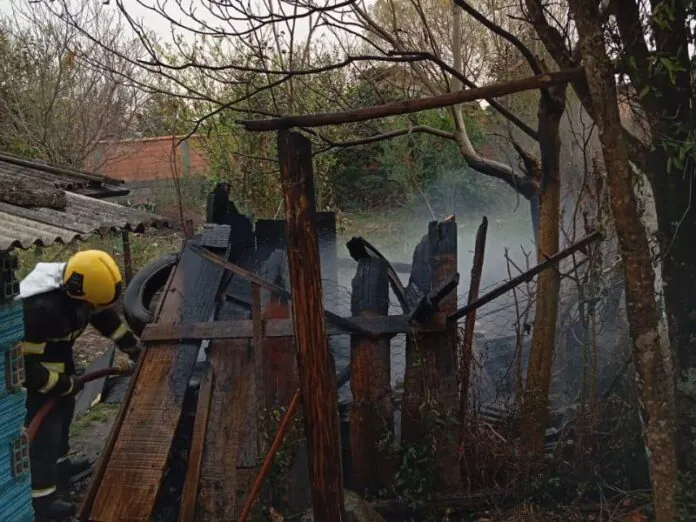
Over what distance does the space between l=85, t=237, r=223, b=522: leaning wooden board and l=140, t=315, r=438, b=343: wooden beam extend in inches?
2.4

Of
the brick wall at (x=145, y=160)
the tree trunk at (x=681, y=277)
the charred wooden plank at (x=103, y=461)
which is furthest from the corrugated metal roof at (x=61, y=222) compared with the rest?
the brick wall at (x=145, y=160)

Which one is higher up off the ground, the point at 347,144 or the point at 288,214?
the point at 347,144

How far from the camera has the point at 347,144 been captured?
4.54 metres

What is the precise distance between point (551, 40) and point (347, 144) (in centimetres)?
145

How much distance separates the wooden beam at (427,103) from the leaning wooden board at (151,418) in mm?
2204

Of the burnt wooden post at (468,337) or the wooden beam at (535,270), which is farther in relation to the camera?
the burnt wooden post at (468,337)

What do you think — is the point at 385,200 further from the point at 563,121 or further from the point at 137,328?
the point at 137,328

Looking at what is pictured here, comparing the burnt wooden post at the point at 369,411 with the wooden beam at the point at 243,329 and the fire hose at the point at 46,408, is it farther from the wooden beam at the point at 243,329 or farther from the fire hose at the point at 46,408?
the fire hose at the point at 46,408

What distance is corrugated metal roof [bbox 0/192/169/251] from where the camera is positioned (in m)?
2.75

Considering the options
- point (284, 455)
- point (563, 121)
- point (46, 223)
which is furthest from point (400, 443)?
point (563, 121)

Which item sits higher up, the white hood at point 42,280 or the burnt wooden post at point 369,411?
the white hood at point 42,280

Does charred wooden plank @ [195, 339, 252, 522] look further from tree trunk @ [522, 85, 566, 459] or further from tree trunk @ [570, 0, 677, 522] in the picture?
tree trunk @ [570, 0, 677, 522]

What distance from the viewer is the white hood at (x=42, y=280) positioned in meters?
4.87

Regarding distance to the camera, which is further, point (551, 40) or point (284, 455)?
point (284, 455)
